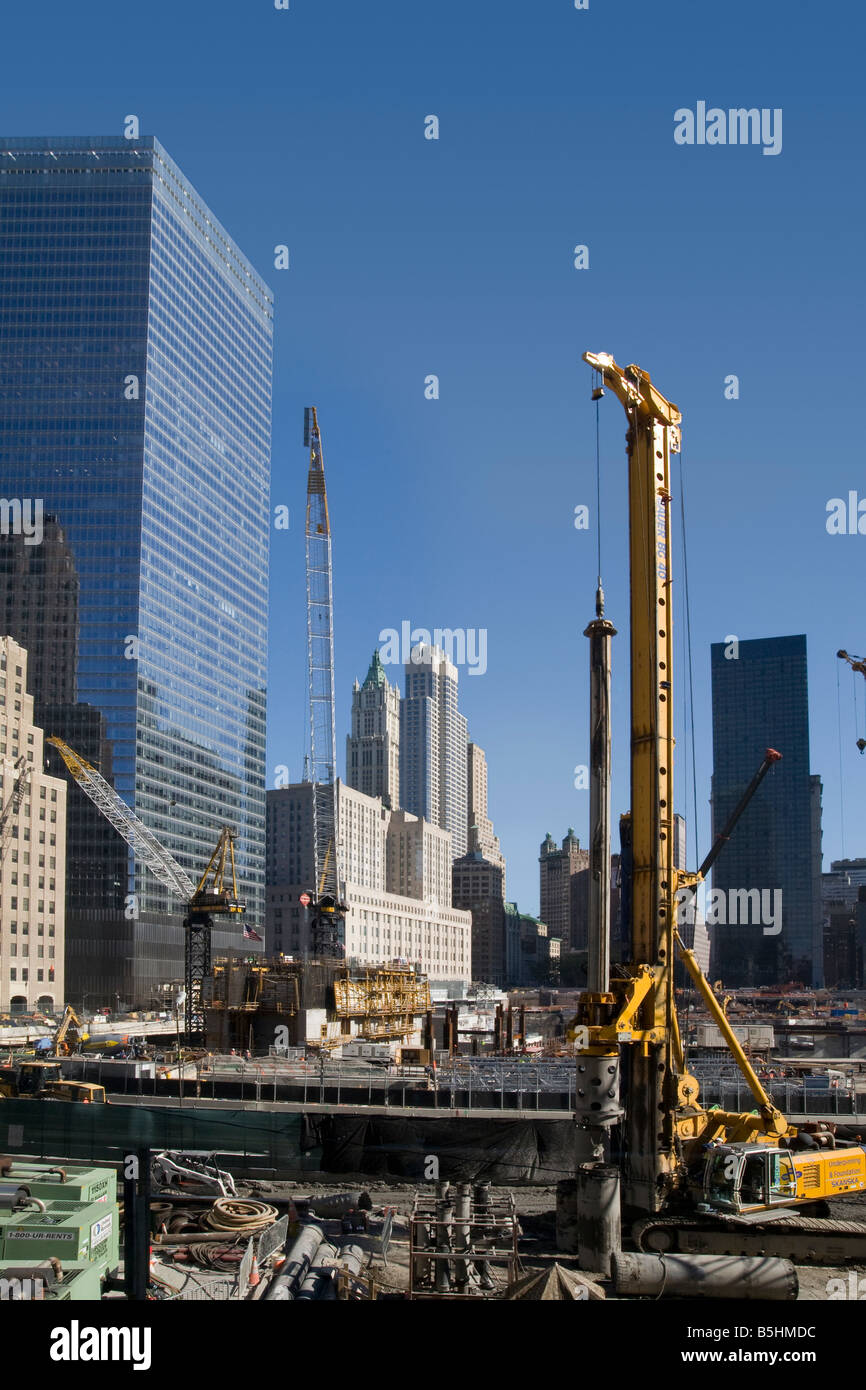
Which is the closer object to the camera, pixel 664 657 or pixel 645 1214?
pixel 645 1214

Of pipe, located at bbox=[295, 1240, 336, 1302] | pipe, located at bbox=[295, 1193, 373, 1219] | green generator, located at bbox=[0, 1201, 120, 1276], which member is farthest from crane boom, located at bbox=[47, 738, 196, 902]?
green generator, located at bbox=[0, 1201, 120, 1276]

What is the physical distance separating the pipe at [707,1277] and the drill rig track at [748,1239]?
8.52 ft

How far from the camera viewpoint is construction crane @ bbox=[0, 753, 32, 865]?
99750mm

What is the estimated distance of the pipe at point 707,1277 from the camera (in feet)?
70.3

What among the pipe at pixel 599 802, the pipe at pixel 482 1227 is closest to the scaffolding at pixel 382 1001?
the pipe at pixel 482 1227

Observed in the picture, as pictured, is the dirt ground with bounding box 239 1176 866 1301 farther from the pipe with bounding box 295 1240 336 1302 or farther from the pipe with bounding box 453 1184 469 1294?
the pipe with bounding box 453 1184 469 1294

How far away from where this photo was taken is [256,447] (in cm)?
17475

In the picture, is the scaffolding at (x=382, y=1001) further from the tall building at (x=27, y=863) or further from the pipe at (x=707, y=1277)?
the tall building at (x=27, y=863)

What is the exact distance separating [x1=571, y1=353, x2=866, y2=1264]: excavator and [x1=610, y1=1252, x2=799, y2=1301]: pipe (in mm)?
2788

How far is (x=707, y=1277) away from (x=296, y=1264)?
742cm
